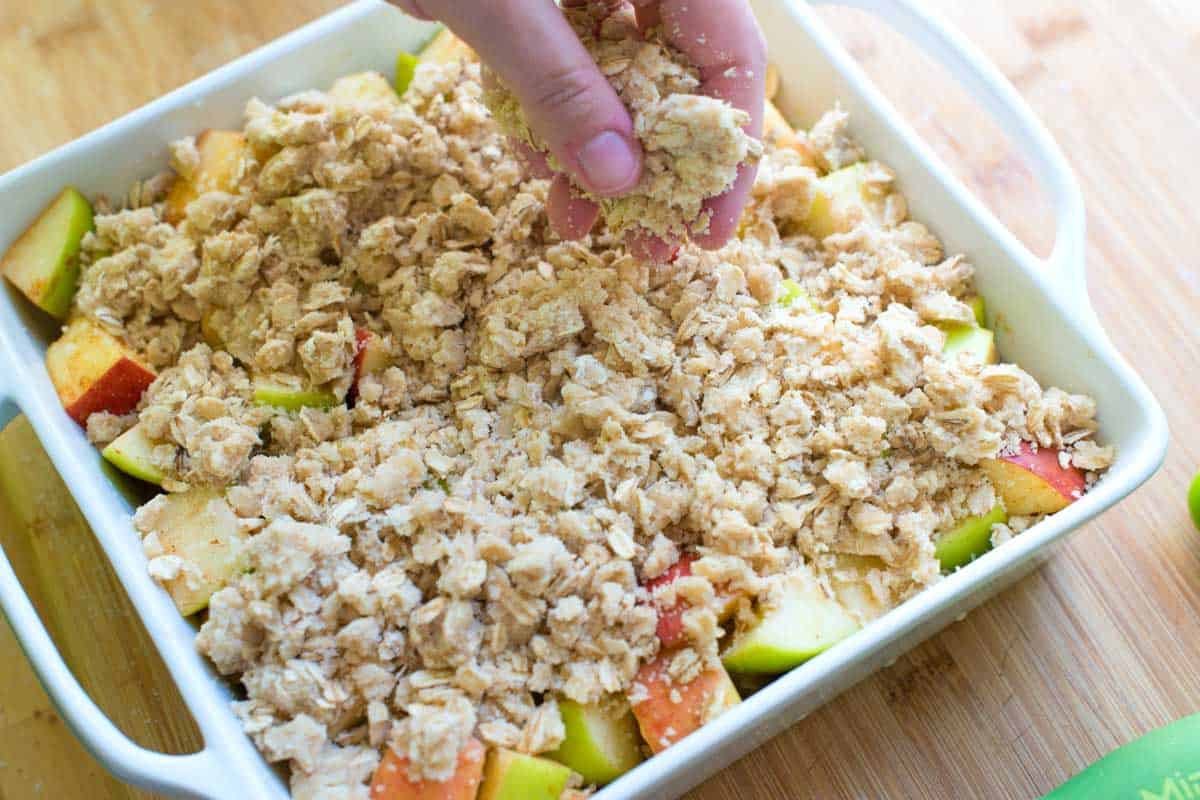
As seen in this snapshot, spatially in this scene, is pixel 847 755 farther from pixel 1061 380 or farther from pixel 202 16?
pixel 202 16

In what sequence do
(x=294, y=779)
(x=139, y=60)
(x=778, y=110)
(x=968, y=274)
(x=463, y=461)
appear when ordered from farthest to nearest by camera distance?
(x=139, y=60), (x=778, y=110), (x=968, y=274), (x=463, y=461), (x=294, y=779)

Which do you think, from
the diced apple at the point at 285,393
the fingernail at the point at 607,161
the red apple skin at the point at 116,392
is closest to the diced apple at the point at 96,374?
the red apple skin at the point at 116,392

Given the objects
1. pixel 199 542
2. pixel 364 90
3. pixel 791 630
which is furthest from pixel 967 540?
pixel 364 90

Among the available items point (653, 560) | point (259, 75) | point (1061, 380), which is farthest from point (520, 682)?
point (259, 75)

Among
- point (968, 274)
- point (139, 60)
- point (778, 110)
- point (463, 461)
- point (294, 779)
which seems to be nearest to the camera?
point (294, 779)

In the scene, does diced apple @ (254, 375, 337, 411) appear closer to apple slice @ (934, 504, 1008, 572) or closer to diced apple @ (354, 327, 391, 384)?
diced apple @ (354, 327, 391, 384)
